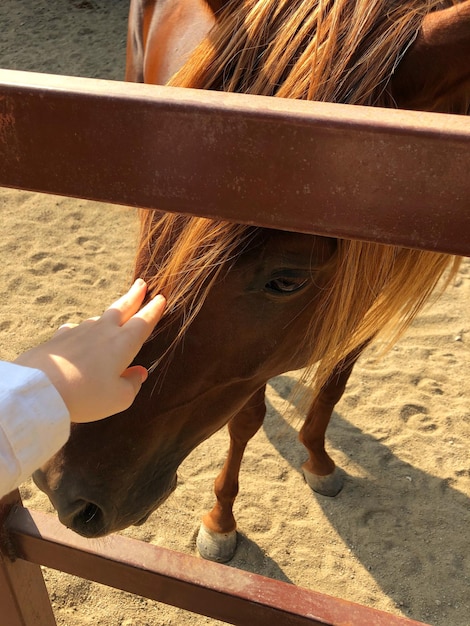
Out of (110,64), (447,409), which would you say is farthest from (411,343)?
(110,64)

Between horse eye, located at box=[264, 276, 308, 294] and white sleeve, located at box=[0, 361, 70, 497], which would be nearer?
white sleeve, located at box=[0, 361, 70, 497]

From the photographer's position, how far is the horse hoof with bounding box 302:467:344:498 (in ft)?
7.16

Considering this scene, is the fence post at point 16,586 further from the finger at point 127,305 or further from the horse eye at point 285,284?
the horse eye at point 285,284

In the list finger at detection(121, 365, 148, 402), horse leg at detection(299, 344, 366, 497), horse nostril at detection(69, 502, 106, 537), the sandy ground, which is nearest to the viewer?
finger at detection(121, 365, 148, 402)

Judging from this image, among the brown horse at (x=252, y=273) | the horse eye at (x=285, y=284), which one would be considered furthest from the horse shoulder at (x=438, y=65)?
the horse eye at (x=285, y=284)

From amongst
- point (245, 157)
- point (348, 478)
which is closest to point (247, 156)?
point (245, 157)

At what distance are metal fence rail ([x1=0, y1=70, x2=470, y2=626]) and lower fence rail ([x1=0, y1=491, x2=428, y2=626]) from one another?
2.41ft

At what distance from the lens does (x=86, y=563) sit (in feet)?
3.67

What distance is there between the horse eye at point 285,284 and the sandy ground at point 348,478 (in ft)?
2.64

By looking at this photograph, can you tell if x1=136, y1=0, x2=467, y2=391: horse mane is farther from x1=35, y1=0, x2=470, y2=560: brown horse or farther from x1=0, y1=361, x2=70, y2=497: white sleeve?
x1=0, y1=361, x2=70, y2=497: white sleeve

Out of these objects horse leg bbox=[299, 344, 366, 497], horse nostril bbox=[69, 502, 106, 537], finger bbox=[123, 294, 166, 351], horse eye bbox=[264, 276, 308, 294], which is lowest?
horse leg bbox=[299, 344, 366, 497]

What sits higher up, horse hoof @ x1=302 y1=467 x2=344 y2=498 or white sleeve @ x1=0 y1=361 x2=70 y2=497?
white sleeve @ x1=0 y1=361 x2=70 y2=497

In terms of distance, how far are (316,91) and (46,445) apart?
63cm

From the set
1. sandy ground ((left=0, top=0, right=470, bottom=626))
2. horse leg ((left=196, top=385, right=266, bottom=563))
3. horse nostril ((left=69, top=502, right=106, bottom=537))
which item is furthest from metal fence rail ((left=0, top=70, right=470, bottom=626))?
horse leg ((left=196, top=385, right=266, bottom=563))
